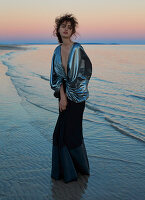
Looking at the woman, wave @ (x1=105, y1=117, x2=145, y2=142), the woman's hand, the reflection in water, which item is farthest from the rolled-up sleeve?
wave @ (x1=105, y1=117, x2=145, y2=142)

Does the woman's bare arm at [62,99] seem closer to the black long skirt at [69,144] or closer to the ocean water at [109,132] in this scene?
the black long skirt at [69,144]

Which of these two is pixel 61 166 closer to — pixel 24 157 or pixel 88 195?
pixel 88 195

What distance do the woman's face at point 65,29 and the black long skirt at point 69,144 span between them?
74 cm

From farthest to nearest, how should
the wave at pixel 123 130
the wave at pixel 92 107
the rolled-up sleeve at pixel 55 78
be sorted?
1. the wave at pixel 92 107
2. the wave at pixel 123 130
3. the rolled-up sleeve at pixel 55 78

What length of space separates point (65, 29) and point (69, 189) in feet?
6.02

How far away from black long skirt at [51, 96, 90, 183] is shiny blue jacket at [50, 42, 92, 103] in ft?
0.42

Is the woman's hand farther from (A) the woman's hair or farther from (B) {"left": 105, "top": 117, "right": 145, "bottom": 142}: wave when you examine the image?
(B) {"left": 105, "top": 117, "right": 145, "bottom": 142}: wave

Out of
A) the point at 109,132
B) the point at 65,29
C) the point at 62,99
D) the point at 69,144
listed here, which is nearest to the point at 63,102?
the point at 62,99

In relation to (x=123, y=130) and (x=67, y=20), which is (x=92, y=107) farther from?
(x=67, y=20)

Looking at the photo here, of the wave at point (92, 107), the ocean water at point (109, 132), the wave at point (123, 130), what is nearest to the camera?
the ocean water at point (109, 132)

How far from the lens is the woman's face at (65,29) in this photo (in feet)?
9.78

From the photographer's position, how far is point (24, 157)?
392 cm

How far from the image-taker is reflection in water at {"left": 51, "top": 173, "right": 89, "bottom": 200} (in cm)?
293

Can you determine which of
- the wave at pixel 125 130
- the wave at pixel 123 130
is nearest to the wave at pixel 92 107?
the wave at pixel 125 130
